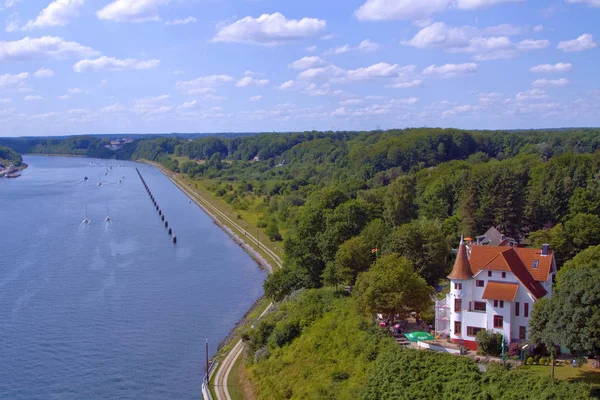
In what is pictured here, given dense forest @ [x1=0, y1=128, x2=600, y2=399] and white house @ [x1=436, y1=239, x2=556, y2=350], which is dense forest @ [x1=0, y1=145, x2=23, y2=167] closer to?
dense forest @ [x1=0, y1=128, x2=600, y2=399]

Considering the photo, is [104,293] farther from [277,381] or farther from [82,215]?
[82,215]

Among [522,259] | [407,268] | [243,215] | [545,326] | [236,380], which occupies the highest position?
[522,259]

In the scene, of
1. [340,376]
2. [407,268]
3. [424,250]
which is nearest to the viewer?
[340,376]

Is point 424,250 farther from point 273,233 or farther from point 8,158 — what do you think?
point 8,158

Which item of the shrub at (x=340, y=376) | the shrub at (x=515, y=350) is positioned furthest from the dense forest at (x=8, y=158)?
the shrub at (x=515, y=350)

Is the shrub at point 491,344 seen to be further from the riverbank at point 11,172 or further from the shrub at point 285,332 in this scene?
the riverbank at point 11,172

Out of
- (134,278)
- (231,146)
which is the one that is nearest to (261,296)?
(134,278)

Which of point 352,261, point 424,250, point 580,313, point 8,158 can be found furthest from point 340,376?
point 8,158
